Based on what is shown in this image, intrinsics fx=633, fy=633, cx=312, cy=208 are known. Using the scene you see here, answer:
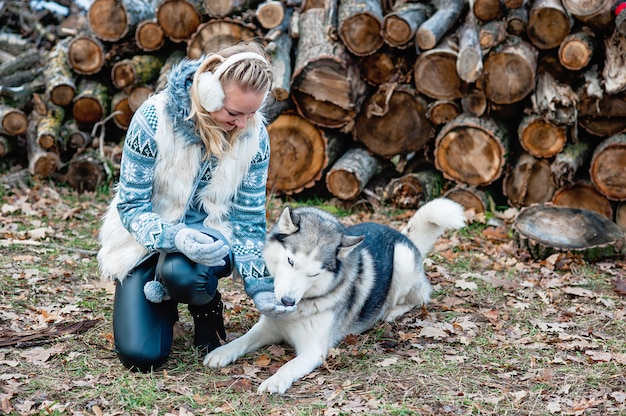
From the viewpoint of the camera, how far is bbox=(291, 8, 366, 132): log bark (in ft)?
20.5

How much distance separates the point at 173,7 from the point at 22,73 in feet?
7.16

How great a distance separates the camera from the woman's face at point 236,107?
3027mm

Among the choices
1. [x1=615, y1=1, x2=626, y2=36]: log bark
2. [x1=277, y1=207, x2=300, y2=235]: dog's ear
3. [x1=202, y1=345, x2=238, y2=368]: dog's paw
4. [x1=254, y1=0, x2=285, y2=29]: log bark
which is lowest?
[x1=202, y1=345, x2=238, y2=368]: dog's paw

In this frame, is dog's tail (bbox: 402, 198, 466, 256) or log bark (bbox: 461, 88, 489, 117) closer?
dog's tail (bbox: 402, 198, 466, 256)

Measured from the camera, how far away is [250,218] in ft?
11.7

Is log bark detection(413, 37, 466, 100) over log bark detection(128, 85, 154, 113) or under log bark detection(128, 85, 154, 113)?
over

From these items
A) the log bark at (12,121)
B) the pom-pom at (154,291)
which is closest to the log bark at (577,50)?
the pom-pom at (154,291)

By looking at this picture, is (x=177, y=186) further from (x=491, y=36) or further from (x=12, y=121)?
(x=12, y=121)

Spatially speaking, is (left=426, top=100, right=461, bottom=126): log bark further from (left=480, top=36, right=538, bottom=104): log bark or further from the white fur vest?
the white fur vest

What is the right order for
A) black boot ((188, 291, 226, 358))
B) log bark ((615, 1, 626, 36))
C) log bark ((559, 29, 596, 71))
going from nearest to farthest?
black boot ((188, 291, 226, 358))
log bark ((615, 1, 626, 36))
log bark ((559, 29, 596, 71))

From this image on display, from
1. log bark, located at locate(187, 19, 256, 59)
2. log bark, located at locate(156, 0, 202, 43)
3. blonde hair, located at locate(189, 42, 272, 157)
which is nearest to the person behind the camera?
blonde hair, located at locate(189, 42, 272, 157)

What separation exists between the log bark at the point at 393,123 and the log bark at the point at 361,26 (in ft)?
1.55

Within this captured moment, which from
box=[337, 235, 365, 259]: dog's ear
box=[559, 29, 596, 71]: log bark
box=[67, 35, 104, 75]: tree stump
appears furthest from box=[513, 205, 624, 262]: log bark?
box=[67, 35, 104, 75]: tree stump

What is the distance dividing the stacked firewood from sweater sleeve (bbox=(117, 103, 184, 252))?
3.16 meters
